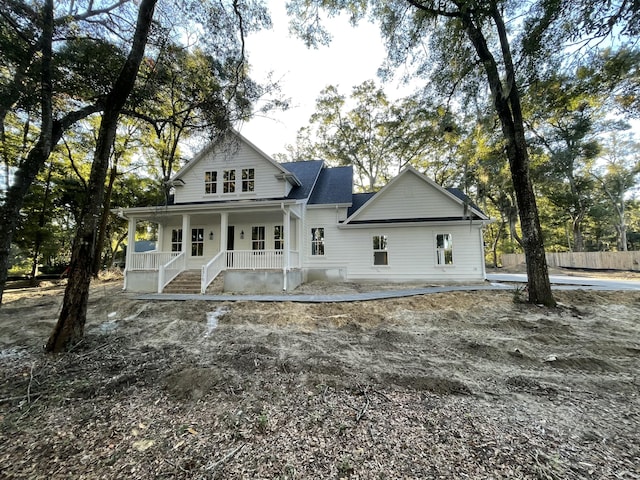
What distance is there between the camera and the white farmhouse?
12250 mm

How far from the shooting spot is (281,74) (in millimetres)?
6719

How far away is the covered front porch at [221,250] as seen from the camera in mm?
10547

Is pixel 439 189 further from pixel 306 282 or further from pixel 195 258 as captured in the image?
pixel 195 258

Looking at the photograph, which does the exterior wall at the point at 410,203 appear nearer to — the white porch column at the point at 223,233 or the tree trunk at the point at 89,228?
the white porch column at the point at 223,233

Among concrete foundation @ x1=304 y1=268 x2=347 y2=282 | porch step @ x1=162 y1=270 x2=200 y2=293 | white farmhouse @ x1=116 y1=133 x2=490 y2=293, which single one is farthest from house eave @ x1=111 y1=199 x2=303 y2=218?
concrete foundation @ x1=304 y1=268 x2=347 y2=282

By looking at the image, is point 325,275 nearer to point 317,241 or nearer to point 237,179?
point 317,241

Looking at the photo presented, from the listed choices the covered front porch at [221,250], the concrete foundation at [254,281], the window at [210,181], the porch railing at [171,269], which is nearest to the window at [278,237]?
the covered front porch at [221,250]

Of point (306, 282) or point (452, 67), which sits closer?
point (452, 67)

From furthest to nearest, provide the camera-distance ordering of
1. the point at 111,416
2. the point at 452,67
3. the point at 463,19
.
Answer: the point at 452,67, the point at 463,19, the point at 111,416

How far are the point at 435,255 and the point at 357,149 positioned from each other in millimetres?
14949

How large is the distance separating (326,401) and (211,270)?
865 cm

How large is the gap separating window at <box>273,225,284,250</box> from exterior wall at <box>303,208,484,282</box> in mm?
1284

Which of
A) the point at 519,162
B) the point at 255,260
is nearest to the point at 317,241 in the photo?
the point at 255,260

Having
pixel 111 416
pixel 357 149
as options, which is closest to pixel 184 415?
pixel 111 416
